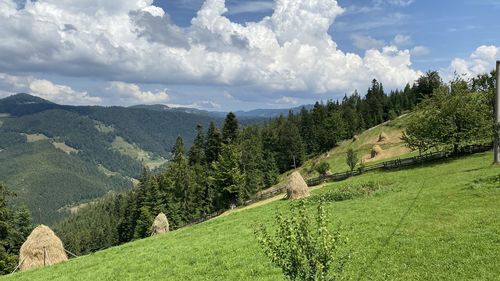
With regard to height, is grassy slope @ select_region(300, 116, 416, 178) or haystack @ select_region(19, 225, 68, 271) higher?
grassy slope @ select_region(300, 116, 416, 178)

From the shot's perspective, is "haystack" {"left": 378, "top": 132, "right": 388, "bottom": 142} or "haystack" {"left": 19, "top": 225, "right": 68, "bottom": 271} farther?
"haystack" {"left": 378, "top": 132, "right": 388, "bottom": 142}

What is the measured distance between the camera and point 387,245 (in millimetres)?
20781

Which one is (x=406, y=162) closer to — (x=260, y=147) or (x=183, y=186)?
(x=183, y=186)

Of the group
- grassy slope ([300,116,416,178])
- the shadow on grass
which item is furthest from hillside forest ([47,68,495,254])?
the shadow on grass

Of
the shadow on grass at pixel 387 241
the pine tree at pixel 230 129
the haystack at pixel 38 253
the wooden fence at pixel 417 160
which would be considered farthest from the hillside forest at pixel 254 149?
the shadow on grass at pixel 387 241

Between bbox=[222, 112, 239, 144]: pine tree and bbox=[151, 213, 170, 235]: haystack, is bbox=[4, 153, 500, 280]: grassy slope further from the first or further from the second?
bbox=[222, 112, 239, 144]: pine tree

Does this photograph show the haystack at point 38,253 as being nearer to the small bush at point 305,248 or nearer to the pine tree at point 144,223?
the small bush at point 305,248

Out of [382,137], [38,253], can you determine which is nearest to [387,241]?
[38,253]

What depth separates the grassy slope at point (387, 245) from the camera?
58.2ft

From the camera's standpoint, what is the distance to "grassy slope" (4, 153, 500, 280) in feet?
58.2

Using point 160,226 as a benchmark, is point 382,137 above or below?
above

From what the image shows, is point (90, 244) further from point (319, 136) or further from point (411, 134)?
point (411, 134)

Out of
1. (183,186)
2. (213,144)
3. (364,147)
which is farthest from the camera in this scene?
(364,147)

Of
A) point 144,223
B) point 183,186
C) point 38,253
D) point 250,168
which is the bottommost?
point 144,223
